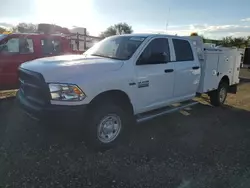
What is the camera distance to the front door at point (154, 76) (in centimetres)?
450

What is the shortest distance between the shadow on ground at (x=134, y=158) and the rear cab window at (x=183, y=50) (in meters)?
1.51

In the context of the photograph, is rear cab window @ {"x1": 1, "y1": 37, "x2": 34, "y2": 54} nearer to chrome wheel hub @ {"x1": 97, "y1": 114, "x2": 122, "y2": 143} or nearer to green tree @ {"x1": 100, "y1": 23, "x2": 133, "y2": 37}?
chrome wheel hub @ {"x1": 97, "y1": 114, "x2": 122, "y2": 143}

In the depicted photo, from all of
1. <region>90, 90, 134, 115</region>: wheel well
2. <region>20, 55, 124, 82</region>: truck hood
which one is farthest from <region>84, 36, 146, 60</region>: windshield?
<region>90, 90, 134, 115</region>: wheel well

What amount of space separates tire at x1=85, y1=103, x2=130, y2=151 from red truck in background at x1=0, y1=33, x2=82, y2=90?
13.9 ft

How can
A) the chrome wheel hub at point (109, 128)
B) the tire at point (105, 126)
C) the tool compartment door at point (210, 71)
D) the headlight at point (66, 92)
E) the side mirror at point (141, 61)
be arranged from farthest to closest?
the tool compartment door at point (210, 71) < the side mirror at point (141, 61) < the chrome wheel hub at point (109, 128) < the tire at point (105, 126) < the headlight at point (66, 92)

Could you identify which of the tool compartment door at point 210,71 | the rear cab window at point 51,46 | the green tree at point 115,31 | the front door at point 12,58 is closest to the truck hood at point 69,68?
the tool compartment door at point 210,71

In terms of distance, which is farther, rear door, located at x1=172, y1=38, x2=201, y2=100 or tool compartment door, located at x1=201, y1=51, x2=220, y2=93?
tool compartment door, located at x1=201, y1=51, x2=220, y2=93

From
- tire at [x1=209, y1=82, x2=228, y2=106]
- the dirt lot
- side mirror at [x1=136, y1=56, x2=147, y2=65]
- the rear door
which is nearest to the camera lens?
the dirt lot

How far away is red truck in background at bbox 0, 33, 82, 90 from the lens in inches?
274

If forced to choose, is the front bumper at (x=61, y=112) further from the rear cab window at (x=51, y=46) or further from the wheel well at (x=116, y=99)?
the rear cab window at (x=51, y=46)

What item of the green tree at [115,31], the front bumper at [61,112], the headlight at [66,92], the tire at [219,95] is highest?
the green tree at [115,31]

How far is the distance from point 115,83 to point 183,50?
2370mm

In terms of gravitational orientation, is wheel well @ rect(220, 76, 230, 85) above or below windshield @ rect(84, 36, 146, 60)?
below

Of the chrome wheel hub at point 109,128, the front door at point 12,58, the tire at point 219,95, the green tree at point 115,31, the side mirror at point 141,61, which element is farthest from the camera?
the green tree at point 115,31
